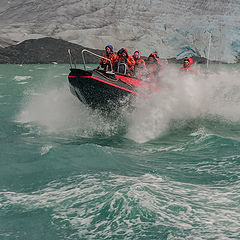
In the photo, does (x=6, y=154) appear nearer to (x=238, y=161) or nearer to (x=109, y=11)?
(x=238, y=161)

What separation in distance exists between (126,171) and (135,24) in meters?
46.8

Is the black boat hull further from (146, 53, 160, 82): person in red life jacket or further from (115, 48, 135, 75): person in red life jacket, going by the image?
(146, 53, 160, 82): person in red life jacket

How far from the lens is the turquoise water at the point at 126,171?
387 centimetres

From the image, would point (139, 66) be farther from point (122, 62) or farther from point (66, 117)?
point (66, 117)

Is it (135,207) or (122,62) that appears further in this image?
(122,62)

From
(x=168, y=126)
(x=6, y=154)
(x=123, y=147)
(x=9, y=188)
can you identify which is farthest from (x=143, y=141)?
(x=9, y=188)

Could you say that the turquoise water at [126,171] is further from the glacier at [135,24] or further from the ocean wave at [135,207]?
the glacier at [135,24]

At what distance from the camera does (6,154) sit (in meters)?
6.77

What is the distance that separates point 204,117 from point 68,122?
4138 mm

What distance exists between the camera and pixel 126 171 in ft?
19.0

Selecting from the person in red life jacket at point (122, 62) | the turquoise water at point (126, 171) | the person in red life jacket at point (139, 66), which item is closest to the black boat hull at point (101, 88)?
the person in red life jacket at point (122, 62)

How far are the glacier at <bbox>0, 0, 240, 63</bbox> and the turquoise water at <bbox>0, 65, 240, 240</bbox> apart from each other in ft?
88.3

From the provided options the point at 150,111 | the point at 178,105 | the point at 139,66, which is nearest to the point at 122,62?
the point at 139,66

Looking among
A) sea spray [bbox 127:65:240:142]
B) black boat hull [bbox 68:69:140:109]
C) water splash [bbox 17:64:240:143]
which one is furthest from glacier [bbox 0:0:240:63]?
black boat hull [bbox 68:69:140:109]
